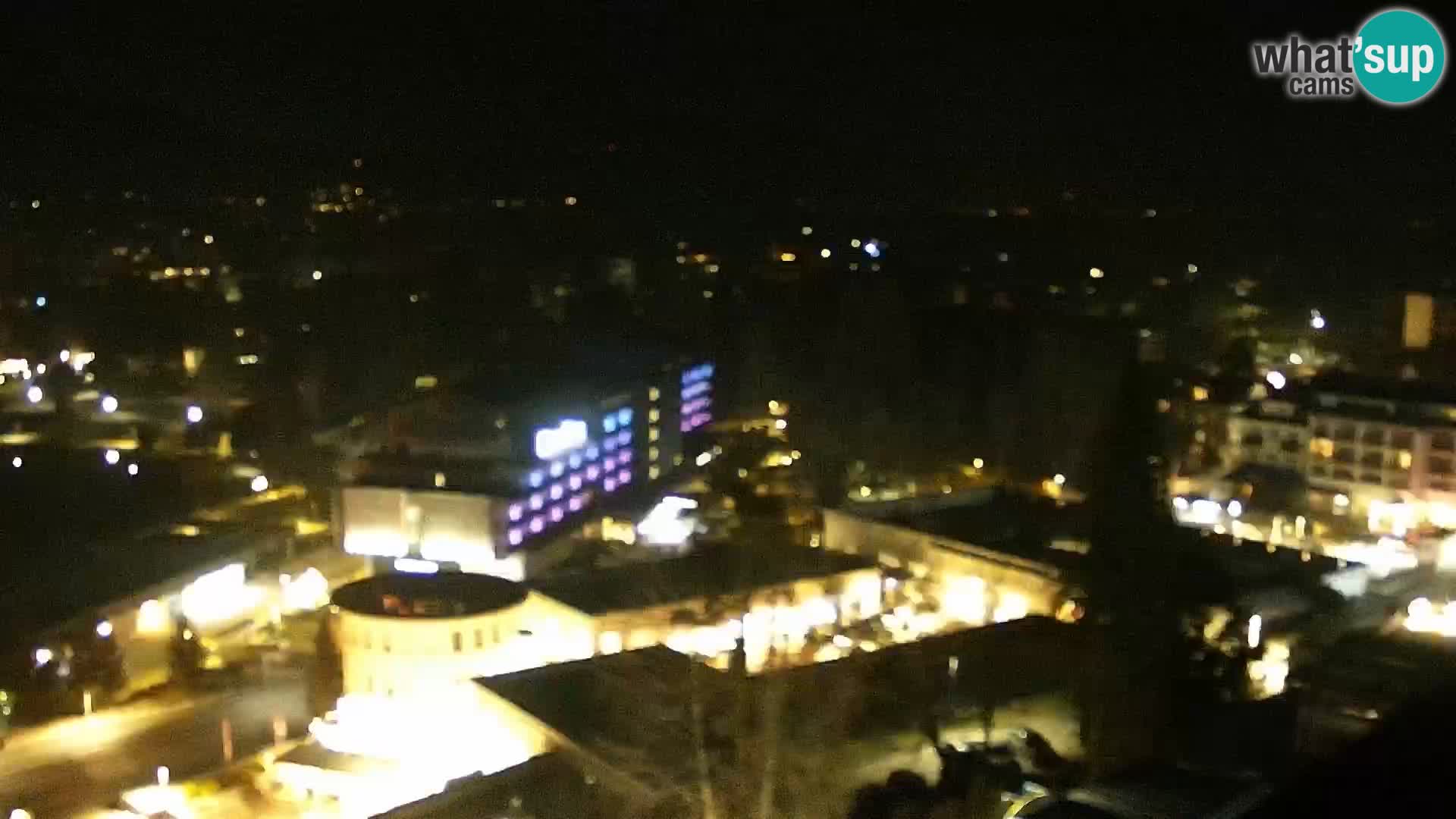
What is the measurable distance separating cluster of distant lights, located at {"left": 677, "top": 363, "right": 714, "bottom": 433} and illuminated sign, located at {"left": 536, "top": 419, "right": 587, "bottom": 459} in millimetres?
2194

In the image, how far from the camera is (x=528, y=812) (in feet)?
10.2

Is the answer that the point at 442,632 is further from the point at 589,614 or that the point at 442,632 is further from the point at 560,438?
the point at 560,438

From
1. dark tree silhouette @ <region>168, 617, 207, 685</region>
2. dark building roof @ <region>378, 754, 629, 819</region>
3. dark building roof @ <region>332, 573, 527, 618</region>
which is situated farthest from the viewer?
dark tree silhouette @ <region>168, 617, 207, 685</region>

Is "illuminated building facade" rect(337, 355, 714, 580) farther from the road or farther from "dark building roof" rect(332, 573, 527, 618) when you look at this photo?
the road

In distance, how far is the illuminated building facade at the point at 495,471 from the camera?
21.1ft

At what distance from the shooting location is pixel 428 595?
182 inches

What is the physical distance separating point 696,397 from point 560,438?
2977 millimetres

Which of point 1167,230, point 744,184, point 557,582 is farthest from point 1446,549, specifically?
point 744,184

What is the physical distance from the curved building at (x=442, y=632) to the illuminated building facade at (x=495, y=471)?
1312 millimetres

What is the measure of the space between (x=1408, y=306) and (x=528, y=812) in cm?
915

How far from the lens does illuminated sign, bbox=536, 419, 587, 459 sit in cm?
715

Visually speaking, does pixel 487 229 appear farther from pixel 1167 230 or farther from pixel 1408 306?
pixel 1408 306

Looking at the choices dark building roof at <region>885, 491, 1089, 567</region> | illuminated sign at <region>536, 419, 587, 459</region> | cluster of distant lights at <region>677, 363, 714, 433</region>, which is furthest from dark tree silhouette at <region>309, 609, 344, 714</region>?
cluster of distant lights at <region>677, 363, 714, 433</region>

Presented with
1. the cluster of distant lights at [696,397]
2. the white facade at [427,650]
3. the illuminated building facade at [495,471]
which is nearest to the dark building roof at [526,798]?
the white facade at [427,650]
